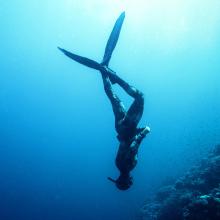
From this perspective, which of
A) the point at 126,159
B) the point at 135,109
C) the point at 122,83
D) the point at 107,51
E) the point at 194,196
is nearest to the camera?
the point at 126,159

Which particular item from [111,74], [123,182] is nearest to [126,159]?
[123,182]

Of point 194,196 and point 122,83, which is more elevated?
point 194,196

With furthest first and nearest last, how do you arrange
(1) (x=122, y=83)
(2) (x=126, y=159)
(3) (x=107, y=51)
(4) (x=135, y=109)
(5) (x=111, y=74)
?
(3) (x=107, y=51) → (5) (x=111, y=74) → (1) (x=122, y=83) → (4) (x=135, y=109) → (2) (x=126, y=159)

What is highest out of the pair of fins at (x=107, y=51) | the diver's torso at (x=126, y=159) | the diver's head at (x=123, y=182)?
the pair of fins at (x=107, y=51)

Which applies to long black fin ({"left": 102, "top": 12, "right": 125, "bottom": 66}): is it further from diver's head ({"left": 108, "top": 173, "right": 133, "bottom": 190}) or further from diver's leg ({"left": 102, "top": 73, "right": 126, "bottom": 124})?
diver's head ({"left": 108, "top": 173, "right": 133, "bottom": 190})

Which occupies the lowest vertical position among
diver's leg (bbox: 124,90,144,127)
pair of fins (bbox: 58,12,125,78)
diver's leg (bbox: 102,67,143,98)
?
diver's leg (bbox: 124,90,144,127)

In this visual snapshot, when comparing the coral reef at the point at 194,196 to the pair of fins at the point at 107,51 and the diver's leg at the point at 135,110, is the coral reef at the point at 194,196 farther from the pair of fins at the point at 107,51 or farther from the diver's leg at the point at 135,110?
the pair of fins at the point at 107,51

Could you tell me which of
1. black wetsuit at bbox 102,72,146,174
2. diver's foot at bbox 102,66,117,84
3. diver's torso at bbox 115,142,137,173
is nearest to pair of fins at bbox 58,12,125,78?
diver's foot at bbox 102,66,117,84

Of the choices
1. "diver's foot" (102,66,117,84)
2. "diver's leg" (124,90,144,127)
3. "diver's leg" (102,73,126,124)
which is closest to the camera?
"diver's leg" (124,90,144,127)

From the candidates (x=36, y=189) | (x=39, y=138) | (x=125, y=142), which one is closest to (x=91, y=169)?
(x=36, y=189)

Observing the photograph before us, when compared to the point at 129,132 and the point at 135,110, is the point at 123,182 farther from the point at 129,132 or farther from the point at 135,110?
the point at 135,110

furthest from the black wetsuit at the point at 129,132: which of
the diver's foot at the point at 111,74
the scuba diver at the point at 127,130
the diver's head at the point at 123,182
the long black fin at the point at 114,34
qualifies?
the long black fin at the point at 114,34

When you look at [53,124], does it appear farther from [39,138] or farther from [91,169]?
[91,169]

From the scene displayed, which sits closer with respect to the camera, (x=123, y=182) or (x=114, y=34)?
(x=123, y=182)
